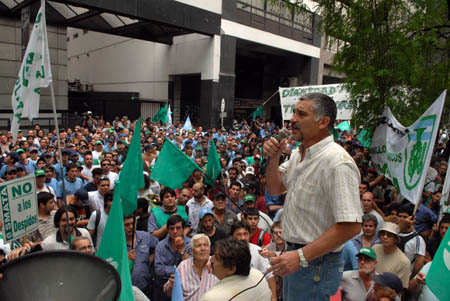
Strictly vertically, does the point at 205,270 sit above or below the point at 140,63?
below

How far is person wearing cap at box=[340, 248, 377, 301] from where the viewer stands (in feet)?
11.2

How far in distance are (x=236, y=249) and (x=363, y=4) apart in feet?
21.9

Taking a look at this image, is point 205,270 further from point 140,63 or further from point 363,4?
point 140,63

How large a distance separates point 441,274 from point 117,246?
242cm

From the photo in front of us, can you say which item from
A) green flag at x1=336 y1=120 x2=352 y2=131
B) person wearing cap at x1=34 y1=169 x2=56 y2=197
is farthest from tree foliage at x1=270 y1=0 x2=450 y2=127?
green flag at x1=336 y1=120 x2=352 y2=131

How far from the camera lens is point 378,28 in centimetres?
739

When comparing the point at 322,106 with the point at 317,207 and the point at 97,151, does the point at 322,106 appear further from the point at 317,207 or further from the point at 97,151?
the point at 97,151

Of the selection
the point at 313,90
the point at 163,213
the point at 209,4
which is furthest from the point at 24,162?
the point at 209,4

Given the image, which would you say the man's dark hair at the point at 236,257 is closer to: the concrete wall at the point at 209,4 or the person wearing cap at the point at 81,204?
the person wearing cap at the point at 81,204

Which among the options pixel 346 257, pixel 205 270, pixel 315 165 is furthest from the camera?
pixel 346 257

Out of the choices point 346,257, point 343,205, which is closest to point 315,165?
point 343,205

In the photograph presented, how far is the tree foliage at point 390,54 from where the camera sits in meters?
7.00

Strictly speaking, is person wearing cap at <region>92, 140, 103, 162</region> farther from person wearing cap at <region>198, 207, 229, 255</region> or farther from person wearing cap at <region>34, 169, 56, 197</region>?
person wearing cap at <region>198, 207, 229, 255</region>

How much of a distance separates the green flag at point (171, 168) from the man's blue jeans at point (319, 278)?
13.1ft
